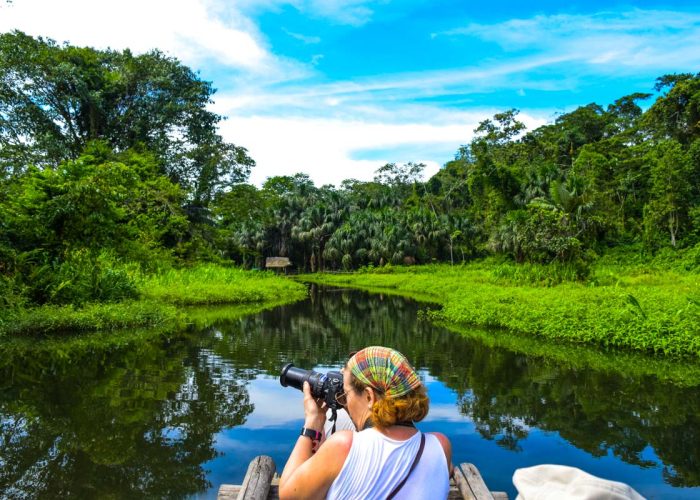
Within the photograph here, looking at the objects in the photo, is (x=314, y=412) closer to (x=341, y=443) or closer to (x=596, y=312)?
(x=341, y=443)

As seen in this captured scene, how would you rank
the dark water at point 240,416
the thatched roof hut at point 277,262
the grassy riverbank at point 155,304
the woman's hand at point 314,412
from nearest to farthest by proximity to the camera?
1. the woman's hand at point 314,412
2. the dark water at point 240,416
3. the grassy riverbank at point 155,304
4. the thatched roof hut at point 277,262

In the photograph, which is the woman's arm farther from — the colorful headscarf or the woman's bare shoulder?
the colorful headscarf

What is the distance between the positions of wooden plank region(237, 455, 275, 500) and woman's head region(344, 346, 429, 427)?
84 cm

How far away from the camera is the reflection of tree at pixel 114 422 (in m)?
4.72

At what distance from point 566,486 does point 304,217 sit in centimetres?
4893

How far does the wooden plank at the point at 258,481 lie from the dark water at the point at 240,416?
78.2 inches

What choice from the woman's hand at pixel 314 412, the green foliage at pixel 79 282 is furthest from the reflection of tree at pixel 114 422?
the green foliage at pixel 79 282

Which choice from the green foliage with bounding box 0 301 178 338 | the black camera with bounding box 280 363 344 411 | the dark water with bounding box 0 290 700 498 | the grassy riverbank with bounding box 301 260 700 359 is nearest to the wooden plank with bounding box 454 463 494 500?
the black camera with bounding box 280 363 344 411

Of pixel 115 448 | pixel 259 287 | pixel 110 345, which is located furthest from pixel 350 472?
pixel 259 287

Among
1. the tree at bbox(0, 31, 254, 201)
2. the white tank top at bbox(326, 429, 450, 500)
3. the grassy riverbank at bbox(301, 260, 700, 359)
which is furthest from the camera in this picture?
the tree at bbox(0, 31, 254, 201)

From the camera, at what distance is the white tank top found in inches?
86.4

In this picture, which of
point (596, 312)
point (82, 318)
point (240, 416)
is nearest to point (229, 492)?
point (240, 416)

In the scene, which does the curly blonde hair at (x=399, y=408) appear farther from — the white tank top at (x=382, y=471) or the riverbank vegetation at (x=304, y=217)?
the riverbank vegetation at (x=304, y=217)

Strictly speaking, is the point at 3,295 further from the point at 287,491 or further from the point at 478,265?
the point at 478,265
